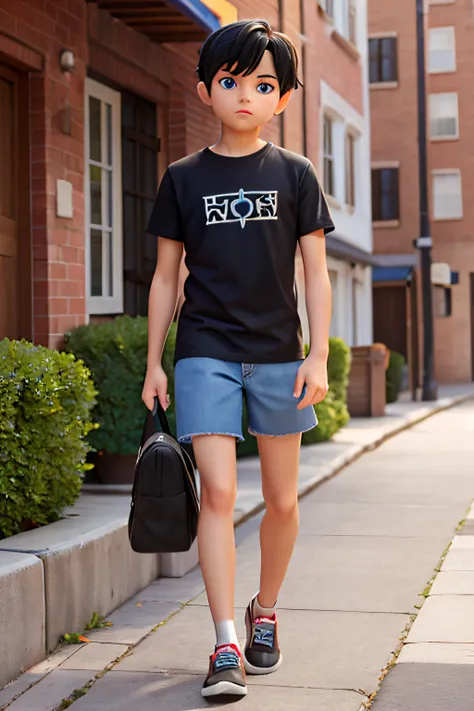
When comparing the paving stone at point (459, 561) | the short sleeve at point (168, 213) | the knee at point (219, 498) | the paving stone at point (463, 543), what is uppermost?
the short sleeve at point (168, 213)

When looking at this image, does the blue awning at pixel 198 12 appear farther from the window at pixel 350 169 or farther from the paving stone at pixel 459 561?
the window at pixel 350 169

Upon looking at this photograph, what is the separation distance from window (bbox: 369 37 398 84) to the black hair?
2776 centimetres

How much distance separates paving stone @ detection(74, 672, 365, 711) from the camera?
3.81m

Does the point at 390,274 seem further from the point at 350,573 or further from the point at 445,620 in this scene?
the point at 445,620

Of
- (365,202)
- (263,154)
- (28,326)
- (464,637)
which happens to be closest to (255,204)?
(263,154)

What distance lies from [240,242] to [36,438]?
5.20 ft

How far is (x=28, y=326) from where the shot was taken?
25.0ft

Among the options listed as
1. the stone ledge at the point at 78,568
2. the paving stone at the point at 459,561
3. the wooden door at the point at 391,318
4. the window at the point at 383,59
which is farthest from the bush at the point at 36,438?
the window at the point at 383,59

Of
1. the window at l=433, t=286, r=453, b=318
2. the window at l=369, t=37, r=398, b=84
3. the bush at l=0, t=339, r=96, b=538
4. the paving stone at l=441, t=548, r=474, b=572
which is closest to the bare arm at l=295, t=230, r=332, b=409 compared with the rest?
the bush at l=0, t=339, r=96, b=538

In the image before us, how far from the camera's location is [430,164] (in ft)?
107

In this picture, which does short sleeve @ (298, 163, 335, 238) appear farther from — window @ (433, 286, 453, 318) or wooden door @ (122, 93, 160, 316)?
window @ (433, 286, 453, 318)

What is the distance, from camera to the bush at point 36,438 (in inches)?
192

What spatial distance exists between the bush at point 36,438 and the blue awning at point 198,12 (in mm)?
3192

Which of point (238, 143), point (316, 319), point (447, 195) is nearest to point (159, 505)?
point (316, 319)
